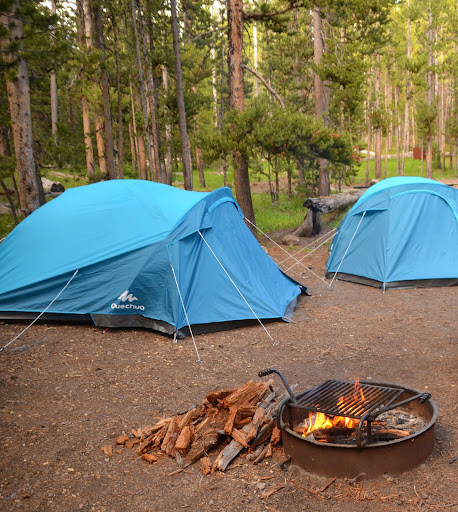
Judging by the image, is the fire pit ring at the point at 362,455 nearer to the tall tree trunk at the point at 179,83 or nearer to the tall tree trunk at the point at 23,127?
the tall tree trunk at the point at 23,127

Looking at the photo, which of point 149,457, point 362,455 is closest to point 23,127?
point 149,457

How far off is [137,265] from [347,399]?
3.88 metres

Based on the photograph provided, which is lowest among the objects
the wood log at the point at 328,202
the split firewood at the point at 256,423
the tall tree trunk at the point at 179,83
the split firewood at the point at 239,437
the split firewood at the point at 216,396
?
the split firewood at the point at 239,437

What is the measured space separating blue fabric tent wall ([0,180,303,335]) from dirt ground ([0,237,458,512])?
32 centimetres

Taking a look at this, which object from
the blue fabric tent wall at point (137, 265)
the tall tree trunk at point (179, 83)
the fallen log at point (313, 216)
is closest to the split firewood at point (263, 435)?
the blue fabric tent wall at point (137, 265)

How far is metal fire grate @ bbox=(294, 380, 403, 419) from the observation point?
382cm

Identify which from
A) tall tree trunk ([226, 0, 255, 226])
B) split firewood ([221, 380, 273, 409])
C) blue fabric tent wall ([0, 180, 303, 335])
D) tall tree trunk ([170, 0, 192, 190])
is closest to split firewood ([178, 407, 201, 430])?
split firewood ([221, 380, 273, 409])

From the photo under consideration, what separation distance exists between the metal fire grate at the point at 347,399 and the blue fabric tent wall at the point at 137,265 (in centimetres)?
293

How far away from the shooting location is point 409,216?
9625 mm

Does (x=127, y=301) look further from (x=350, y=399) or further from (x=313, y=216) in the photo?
(x=313, y=216)

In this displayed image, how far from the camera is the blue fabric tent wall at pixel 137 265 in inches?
281

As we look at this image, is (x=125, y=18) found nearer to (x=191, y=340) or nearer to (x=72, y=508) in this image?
(x=191, y=340)

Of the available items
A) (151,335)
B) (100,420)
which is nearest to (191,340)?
(151,335)

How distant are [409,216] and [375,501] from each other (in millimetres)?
7058
